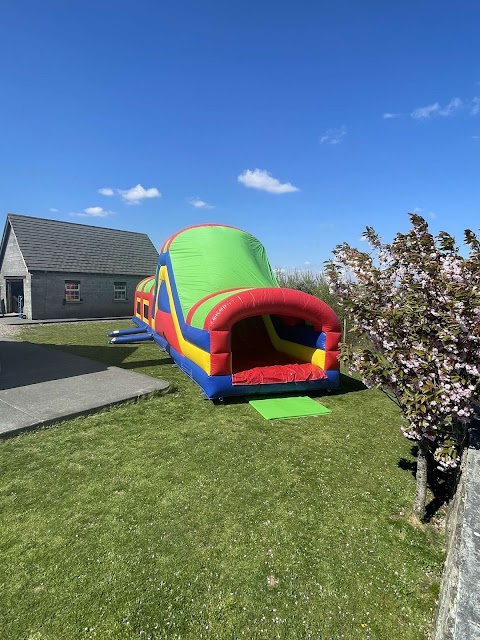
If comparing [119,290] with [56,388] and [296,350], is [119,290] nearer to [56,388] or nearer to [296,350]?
[56,388]

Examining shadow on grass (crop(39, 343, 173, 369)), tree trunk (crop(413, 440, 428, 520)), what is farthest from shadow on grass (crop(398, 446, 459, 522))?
shadow on grass (crop(39, 343, 173, 369))

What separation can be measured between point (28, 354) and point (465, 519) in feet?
36.5

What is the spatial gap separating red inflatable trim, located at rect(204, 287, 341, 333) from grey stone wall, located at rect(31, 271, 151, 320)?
17.6 m

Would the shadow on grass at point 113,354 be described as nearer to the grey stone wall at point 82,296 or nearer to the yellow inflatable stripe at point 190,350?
the yellow inflatable stripe at point 190,350

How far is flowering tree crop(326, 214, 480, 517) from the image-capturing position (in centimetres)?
285

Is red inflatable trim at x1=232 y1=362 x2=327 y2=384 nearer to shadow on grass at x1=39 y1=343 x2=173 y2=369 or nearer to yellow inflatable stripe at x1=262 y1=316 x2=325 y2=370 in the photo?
yellow inflatable stripe at x1=262 y1=316 x2=325 y2=370

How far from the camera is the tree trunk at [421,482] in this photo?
3467 millimetres

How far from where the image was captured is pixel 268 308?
22.8 ft

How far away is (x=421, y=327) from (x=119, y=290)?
2334cm

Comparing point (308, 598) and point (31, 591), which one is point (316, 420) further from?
point (31, 591)

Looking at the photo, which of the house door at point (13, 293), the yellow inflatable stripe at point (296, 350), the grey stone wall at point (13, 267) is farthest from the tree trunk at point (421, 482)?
the house door at point (13, 293)

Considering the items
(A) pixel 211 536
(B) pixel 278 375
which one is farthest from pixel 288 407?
(A) pixel 211 536

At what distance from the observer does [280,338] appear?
9.84m

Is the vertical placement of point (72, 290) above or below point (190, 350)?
above
